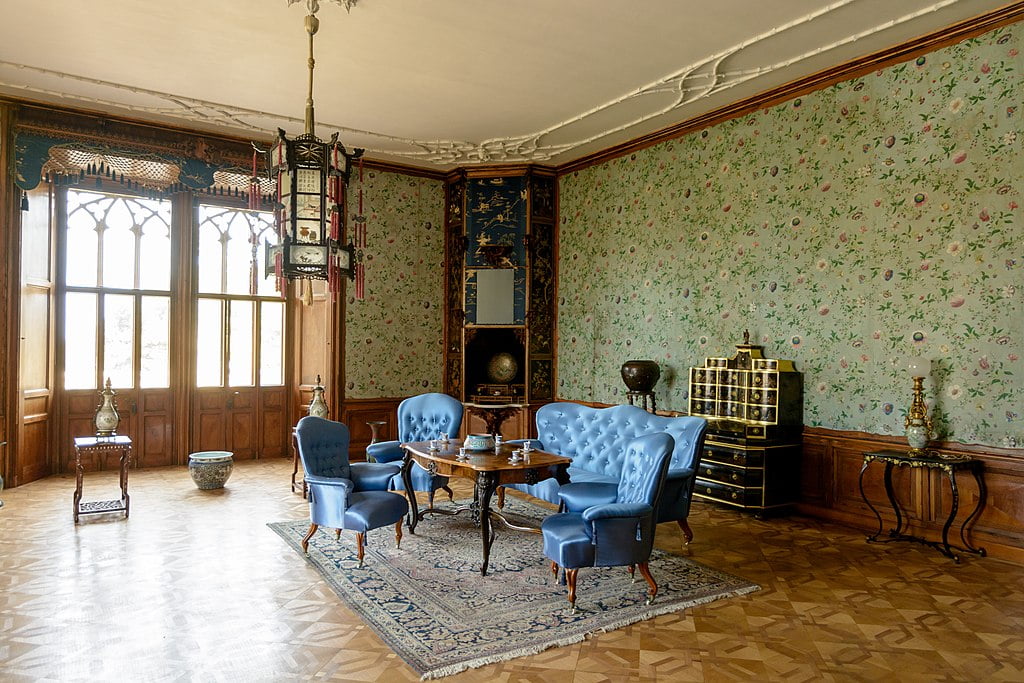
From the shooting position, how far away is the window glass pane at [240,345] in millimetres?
8602

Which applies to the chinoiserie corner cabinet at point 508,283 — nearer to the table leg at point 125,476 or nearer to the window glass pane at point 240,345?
the window glass pane at point 240,345

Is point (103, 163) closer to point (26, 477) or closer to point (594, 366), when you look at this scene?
point (26, 477)

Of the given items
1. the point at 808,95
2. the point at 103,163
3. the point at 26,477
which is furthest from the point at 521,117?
the point at 26,477

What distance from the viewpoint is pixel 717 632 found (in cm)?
353

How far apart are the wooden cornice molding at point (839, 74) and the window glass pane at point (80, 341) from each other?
6208 mm

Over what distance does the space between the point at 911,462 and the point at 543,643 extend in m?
3.10

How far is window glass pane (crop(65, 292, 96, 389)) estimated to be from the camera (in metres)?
7.63

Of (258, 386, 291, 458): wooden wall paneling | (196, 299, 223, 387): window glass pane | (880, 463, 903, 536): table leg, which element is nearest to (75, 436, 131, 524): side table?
(196, 299, 223, 387): window glass pane

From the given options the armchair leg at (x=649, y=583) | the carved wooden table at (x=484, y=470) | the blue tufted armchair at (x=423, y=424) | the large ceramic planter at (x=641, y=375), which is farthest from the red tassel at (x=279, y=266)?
the large ceramic planter at (x=641, y=375)

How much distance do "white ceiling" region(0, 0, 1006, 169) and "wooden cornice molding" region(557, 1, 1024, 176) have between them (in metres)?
0.08

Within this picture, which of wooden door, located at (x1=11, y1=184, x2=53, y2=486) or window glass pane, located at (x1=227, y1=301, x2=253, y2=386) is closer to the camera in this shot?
wooden door, located at (x1=11, y1=184, x2=53, y2=486)

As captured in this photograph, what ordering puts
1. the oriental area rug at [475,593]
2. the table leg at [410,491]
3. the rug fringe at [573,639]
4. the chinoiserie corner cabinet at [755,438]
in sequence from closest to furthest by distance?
the rug fringe at [573,639] → the oriental area rug at [475,593] → the table leg at [410,491] → the chinoiserie corner cabinet at [755,438]

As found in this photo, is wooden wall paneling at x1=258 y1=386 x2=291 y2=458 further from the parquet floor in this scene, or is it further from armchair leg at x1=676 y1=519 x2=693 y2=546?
armchair leg at x1=676 y1=519 x2=693 y2=546

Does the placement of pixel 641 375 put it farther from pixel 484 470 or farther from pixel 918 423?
pixel 484 470
